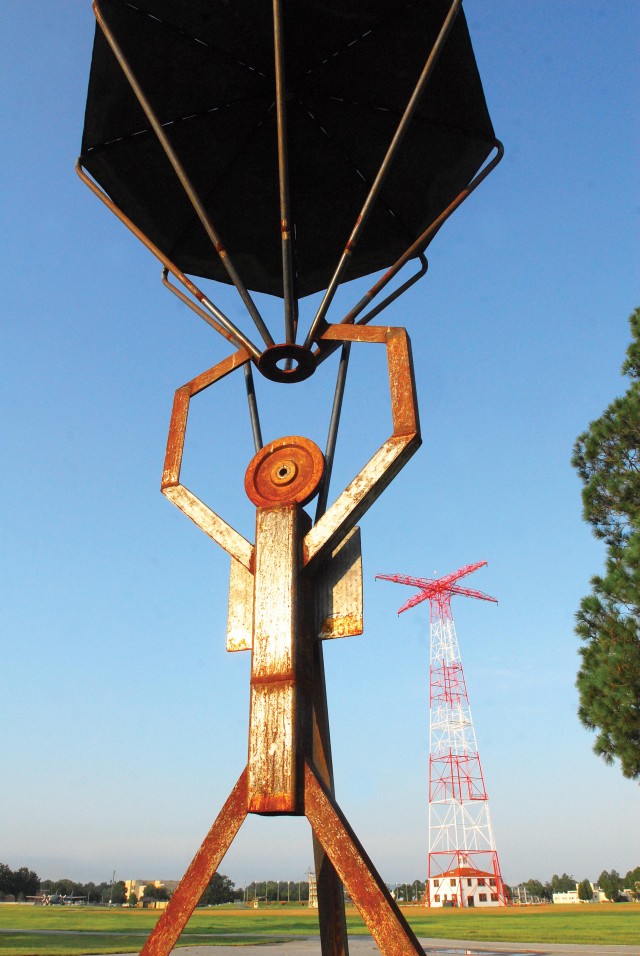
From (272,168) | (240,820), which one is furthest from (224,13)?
(240,820)

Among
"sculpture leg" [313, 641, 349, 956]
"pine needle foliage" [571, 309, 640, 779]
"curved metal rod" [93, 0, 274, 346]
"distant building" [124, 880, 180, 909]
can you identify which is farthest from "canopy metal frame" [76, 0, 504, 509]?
"distant building" [124, 880, 180, 909]

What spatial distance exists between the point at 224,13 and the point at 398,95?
65.5 inches

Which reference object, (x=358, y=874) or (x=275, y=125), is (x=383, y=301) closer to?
(x=275, y=125)

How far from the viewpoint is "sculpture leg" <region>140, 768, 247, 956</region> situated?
376 cm

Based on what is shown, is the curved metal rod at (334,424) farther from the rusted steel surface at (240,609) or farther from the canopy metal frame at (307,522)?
the rusted steel surface at (240,609)

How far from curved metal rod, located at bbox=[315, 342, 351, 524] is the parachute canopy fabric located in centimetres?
168

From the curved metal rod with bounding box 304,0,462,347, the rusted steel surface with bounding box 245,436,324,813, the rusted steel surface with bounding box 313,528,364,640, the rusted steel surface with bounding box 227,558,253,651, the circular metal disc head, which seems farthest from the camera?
the curved metal rod with bounding box 304,0,462,347

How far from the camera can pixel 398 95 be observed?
6.62m

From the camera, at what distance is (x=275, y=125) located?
7.01 meters

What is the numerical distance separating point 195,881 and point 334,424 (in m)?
3.41

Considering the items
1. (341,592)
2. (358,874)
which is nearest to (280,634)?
(341,592)

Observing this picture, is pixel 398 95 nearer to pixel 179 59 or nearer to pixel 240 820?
pixel 179 59

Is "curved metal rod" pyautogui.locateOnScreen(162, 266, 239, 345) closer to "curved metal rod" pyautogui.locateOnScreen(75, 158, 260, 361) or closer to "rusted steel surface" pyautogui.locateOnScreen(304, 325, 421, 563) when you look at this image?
"curved metal rod" pyautogui.locateOnScreen(75, 158, 260, 361)

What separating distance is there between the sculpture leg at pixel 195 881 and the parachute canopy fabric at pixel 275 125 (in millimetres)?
5346
